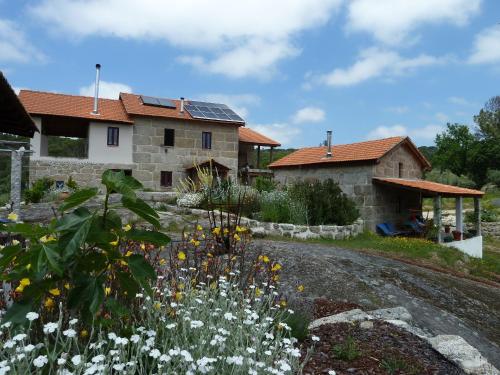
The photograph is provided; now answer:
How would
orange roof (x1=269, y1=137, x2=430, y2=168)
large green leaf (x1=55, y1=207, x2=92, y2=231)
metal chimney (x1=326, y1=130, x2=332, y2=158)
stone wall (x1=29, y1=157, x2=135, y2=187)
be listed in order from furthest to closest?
stone wall (x1=29, y1=157, x2=135, y2=187) → metal chimney (x1=326, y1=130, x2=332, y2=158) → orange roof (x1=269, y1=137, x2=430, y2=168) → large green leaf (x1=55, y1=207, x2=92, y2=231)

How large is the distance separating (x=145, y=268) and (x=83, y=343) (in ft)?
2.83

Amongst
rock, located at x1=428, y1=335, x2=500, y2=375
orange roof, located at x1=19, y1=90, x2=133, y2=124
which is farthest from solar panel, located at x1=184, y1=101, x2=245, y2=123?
rock, located at x1=428, y1=335, x2=500, y2=375

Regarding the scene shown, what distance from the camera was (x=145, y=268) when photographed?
7.22ft

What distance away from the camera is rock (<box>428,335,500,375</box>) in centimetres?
355

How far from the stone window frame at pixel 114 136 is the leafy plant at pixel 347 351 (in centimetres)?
1981

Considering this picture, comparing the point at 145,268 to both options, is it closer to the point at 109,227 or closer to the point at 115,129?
the point at 109,227

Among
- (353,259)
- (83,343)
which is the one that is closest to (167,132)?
(353,259)

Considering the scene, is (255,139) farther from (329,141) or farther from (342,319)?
(342,319)

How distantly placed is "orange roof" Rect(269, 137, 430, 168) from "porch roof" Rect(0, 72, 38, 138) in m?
13.6

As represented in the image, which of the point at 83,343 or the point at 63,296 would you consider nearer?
the point at 83,343

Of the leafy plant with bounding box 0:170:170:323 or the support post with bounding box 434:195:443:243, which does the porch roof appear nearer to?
the leafy plant with bounding box 0:170:170:323

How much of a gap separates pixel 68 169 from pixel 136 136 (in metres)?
3.74

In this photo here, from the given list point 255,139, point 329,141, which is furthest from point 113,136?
point 329,141

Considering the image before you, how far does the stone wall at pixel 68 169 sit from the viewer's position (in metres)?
19.9
